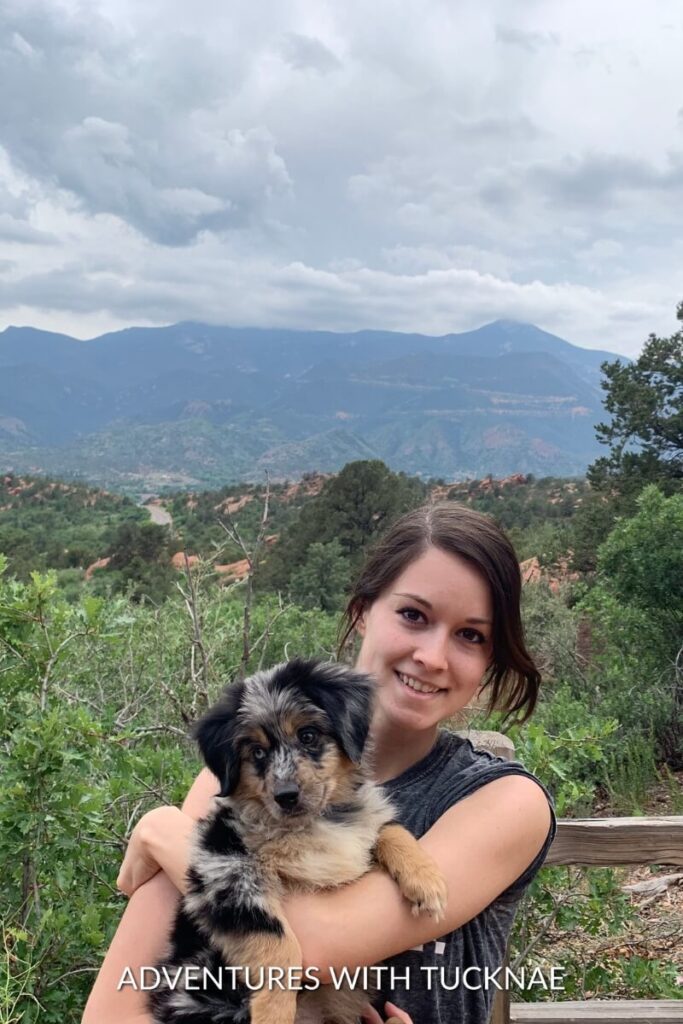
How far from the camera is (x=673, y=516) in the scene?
8.43 metres

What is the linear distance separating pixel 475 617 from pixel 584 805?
5197 mm

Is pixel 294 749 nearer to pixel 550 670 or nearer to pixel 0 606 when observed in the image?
pixel 0 606

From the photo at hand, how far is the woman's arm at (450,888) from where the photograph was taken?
5.52 ft

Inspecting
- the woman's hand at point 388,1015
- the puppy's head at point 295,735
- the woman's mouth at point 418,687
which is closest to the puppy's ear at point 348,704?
the puppy's head at point 295,735

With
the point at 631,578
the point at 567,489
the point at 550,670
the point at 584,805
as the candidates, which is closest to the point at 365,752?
the point at 584,805

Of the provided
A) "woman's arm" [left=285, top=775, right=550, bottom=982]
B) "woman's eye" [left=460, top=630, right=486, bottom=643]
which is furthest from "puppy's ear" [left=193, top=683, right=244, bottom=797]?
"woman's eye" [left=460, top=630, right=486, bottom=643]

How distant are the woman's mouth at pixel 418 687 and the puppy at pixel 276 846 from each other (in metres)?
0.11

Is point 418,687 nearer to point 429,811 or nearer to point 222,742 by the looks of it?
point 429,811

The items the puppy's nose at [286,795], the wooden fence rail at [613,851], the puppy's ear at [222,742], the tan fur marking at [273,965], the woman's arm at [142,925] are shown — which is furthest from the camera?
the wooden fence rail at [613,851]

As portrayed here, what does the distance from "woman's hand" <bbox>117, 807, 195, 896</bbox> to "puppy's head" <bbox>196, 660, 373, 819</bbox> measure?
0.54ft

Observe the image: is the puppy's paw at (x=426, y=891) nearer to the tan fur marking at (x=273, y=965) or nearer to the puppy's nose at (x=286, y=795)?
the tan fur marking at (x=273, y=965)

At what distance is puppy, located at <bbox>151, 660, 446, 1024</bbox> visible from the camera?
1733 mm

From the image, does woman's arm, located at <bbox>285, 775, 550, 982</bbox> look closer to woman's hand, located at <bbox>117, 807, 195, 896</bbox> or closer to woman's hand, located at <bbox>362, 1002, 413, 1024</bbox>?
woman's hand, located at <bbox>362, 1002, 413, 1024</bbox>

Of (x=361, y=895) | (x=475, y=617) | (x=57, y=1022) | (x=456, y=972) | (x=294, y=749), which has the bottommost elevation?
(x=57, y=1022)
